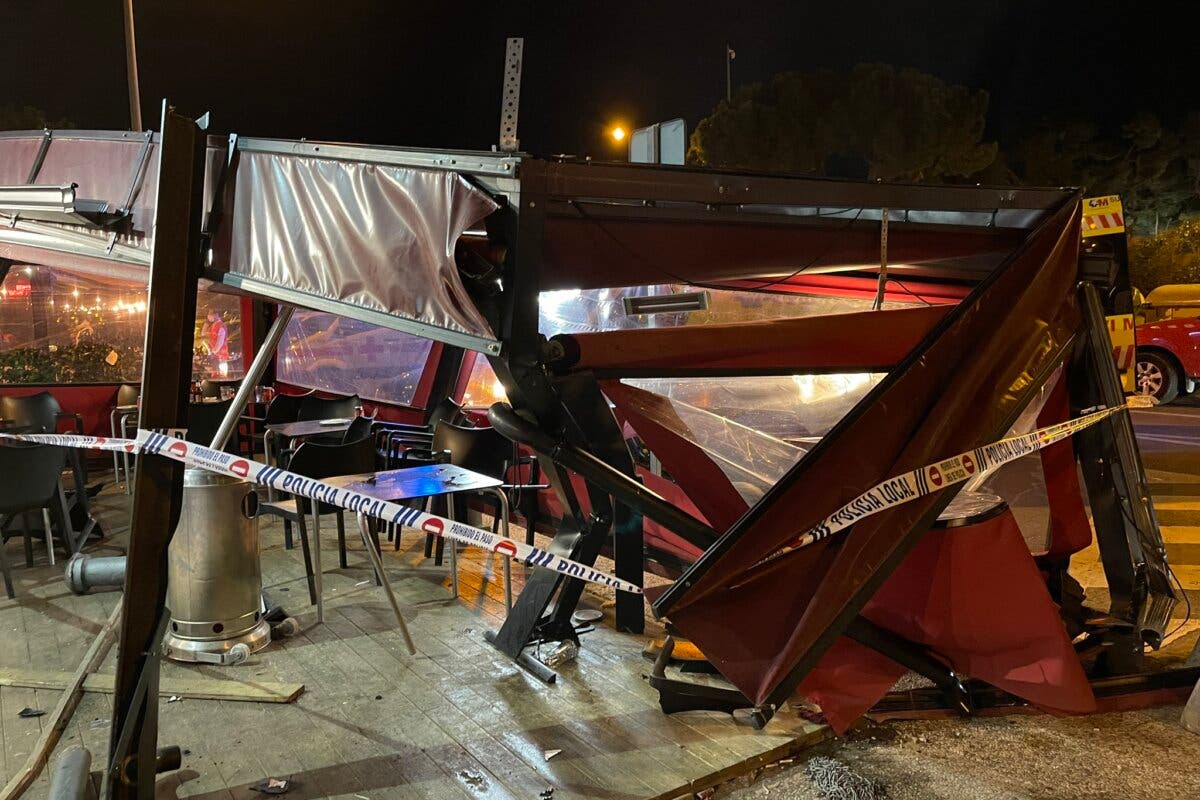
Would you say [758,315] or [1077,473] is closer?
[1077,473]

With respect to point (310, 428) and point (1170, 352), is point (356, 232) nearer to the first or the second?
point (310, 428)

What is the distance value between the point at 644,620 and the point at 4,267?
560 centimetres

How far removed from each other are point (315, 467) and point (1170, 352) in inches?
559

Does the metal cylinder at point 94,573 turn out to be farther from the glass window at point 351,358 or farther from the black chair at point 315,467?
the glass window at point 351,358

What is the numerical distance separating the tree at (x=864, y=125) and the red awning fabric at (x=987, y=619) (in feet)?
58.6

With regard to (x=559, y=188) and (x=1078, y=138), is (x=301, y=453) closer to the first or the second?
(x=559, y=188)

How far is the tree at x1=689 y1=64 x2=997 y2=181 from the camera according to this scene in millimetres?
20875

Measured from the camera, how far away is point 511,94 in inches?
122

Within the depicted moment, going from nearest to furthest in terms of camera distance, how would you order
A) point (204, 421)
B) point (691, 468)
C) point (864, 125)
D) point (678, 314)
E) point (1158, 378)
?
point (691, 468)
point (678, 314)
point (204, 421)
point (1158, 378)
point (864, 125)

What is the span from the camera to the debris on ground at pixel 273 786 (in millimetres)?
3186

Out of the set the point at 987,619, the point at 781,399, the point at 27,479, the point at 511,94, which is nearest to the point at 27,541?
the point at 27,479

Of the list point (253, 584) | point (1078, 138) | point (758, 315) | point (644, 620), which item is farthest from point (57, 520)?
point (1078, 138)

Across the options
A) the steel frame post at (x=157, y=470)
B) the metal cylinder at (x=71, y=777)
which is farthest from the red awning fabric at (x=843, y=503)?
the metal cylinder at (x=71, y=777)

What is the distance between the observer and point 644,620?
5070 millimetres
